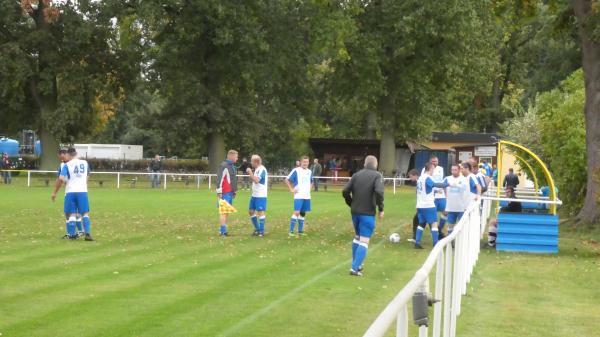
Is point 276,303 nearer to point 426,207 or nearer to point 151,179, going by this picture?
point 426,207

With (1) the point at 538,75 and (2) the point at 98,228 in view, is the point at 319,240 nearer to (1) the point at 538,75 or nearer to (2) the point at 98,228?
(2) the point at 98,228

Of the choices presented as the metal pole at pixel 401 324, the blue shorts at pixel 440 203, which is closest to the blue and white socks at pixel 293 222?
the blue shorts at pixel 440 203

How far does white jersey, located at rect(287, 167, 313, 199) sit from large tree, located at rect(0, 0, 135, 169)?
30.9 meters

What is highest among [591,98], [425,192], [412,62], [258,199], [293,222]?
[412,62]

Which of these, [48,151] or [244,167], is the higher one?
[48,151]

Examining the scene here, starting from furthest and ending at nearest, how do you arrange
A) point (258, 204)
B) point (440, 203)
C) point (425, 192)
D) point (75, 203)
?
1. point (440, 203)
2. point (258, 204)
3. point (425, 192)
4. point (75, 203)

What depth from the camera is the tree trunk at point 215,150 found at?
53.1 m

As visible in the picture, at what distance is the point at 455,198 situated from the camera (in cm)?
1961

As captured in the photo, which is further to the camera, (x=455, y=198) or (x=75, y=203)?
(x=455, y=198)

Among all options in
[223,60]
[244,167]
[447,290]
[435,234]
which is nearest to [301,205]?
[435,234]

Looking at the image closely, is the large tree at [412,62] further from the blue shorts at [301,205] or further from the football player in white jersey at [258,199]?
the football player in white jersey at [258,199]

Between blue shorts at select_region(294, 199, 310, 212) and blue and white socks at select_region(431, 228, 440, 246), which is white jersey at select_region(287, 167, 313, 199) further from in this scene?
blue and white socks at select_region(431, 228, 440, 246)

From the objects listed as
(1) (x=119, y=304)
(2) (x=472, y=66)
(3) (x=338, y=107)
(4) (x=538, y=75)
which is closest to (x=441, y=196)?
(1) (x=119, y=304)

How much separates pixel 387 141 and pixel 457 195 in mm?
35410
